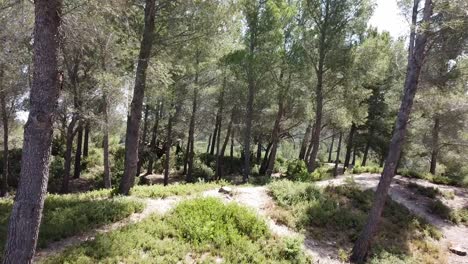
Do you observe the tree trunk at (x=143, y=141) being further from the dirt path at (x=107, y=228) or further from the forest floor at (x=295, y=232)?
the dirt path at (x=107, y=228)

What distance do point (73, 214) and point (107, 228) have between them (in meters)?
1.00

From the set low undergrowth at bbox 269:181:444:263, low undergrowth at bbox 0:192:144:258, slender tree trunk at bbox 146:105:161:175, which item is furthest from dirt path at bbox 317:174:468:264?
slender tree trunk at bbox 146:105:161:175

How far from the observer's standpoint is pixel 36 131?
5.23 meters

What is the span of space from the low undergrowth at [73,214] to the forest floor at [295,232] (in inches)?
7.4

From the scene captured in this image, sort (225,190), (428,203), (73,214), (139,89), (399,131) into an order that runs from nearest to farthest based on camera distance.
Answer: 1. (73,214)
2. (399,131)
3. (139,89)
4. (225,190)
5. (428,203)

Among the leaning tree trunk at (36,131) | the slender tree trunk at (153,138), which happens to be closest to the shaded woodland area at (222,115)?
the leaning tree trunk at (36,131)

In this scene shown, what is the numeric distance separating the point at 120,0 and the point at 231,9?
5648mm

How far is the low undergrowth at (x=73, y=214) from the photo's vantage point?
8.13 m

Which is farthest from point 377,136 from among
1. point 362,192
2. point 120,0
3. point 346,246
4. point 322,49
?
point 120,0

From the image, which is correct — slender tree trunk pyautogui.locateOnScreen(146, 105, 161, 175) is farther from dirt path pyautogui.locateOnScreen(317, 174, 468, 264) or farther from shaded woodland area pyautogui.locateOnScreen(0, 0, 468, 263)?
dirt path pyautogui.locateOnScreen(317, 174, 468, 264)

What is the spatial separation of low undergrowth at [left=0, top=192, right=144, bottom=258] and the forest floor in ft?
0.61

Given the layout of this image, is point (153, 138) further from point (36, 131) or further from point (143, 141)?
point (36, 131)

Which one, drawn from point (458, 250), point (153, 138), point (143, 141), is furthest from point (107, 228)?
point (153, 138)

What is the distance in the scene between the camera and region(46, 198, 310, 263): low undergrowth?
7457mm
